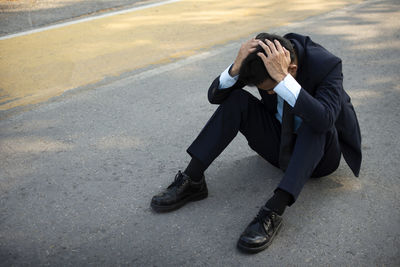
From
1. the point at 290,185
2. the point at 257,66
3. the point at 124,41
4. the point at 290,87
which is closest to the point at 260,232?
the point at 290,185

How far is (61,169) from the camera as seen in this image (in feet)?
10.8

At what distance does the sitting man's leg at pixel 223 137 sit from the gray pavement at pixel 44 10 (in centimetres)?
554

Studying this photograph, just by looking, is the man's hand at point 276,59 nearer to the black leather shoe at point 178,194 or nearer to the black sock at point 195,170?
the black sock at point 195,170

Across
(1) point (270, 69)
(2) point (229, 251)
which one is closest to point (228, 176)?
(2) point (229, 251)

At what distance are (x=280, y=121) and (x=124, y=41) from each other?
164 inches

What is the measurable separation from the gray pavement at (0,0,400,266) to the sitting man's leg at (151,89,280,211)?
128 millimetres

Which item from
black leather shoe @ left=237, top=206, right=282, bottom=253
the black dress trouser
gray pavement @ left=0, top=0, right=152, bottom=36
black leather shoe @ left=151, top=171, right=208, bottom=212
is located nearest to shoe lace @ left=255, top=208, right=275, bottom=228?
black leather shoe @ left=237, top=206, right=282, bottom=253

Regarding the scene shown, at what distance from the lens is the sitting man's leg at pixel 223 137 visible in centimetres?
261

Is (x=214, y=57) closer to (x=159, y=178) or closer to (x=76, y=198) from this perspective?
(x=159, y=178)

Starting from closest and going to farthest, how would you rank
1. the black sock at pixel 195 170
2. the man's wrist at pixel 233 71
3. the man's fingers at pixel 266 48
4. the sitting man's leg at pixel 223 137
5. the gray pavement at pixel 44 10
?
the man's fingers at pixel 266 48, the man's wrist at pixel 233 71, the sitting man's leg at pixel 223 137, the black sock at pixel 195 170, the gray pavement at pixel 44 10

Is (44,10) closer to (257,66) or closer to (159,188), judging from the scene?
(159,188)

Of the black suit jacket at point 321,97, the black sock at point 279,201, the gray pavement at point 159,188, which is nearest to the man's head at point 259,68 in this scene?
the black suit jacket at point 321,97

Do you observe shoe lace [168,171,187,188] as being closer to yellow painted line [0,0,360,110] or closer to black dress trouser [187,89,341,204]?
black dress trouser [187,89,341,204]

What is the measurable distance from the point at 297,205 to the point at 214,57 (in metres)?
3.13
